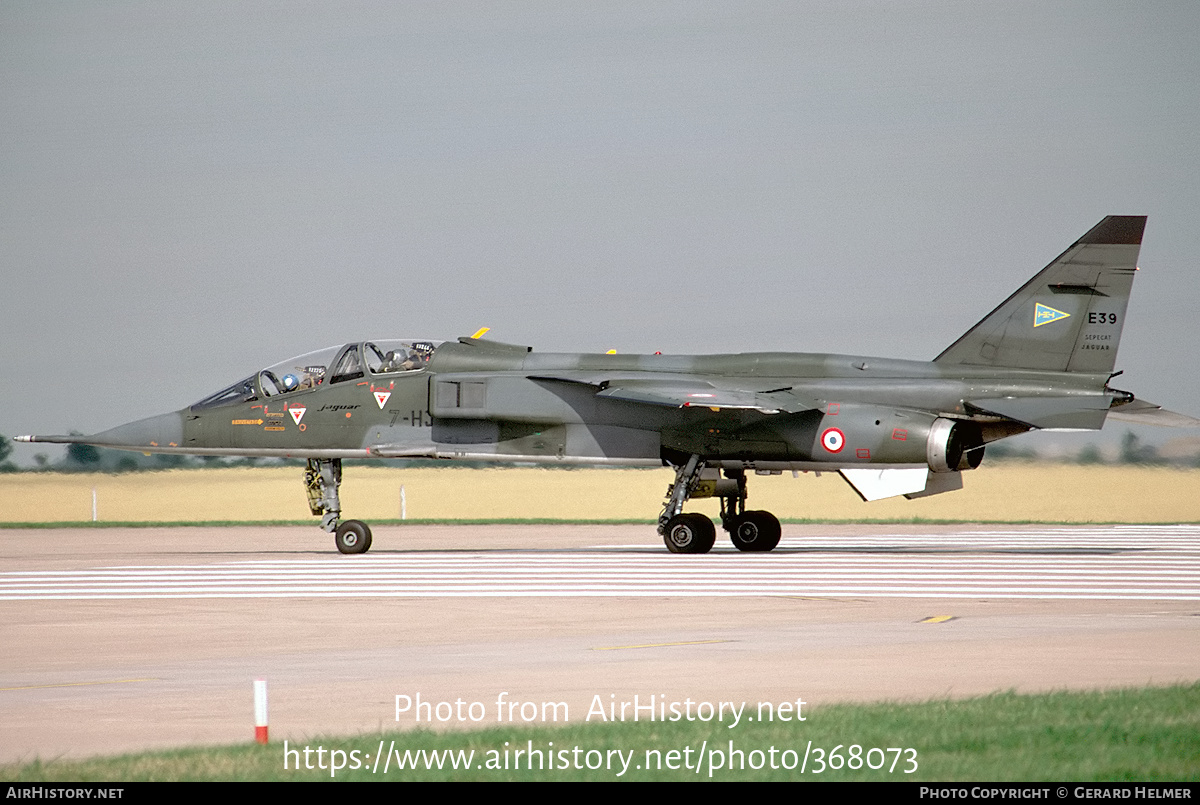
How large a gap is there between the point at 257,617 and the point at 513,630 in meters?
2.57

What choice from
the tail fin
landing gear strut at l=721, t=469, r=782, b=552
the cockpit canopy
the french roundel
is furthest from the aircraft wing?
the tail fin

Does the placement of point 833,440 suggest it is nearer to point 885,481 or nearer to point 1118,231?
point 885,481

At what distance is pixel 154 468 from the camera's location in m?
33.1

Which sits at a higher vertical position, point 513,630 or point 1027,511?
point 513,630

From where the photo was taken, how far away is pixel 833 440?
21.6 m

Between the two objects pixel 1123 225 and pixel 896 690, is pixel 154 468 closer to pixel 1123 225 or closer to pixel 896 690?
pixel 1123 225

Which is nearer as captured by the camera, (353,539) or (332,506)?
(353,539)

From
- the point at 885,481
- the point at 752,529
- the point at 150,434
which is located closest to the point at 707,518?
the point at 752,529

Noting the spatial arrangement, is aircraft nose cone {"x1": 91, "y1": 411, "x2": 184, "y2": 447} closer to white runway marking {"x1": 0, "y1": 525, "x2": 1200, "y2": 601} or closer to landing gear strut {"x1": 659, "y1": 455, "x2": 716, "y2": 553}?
white runway marking {"x1": 0, "y1": 525, "x2": 1200, "y2": 601}

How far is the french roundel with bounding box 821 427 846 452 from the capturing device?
2150 centimetres

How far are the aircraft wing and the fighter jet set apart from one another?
0.11 feet

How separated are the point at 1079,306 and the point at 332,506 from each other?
37.4 ft

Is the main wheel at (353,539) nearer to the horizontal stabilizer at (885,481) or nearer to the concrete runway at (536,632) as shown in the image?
the concrete runway at (536,632)
